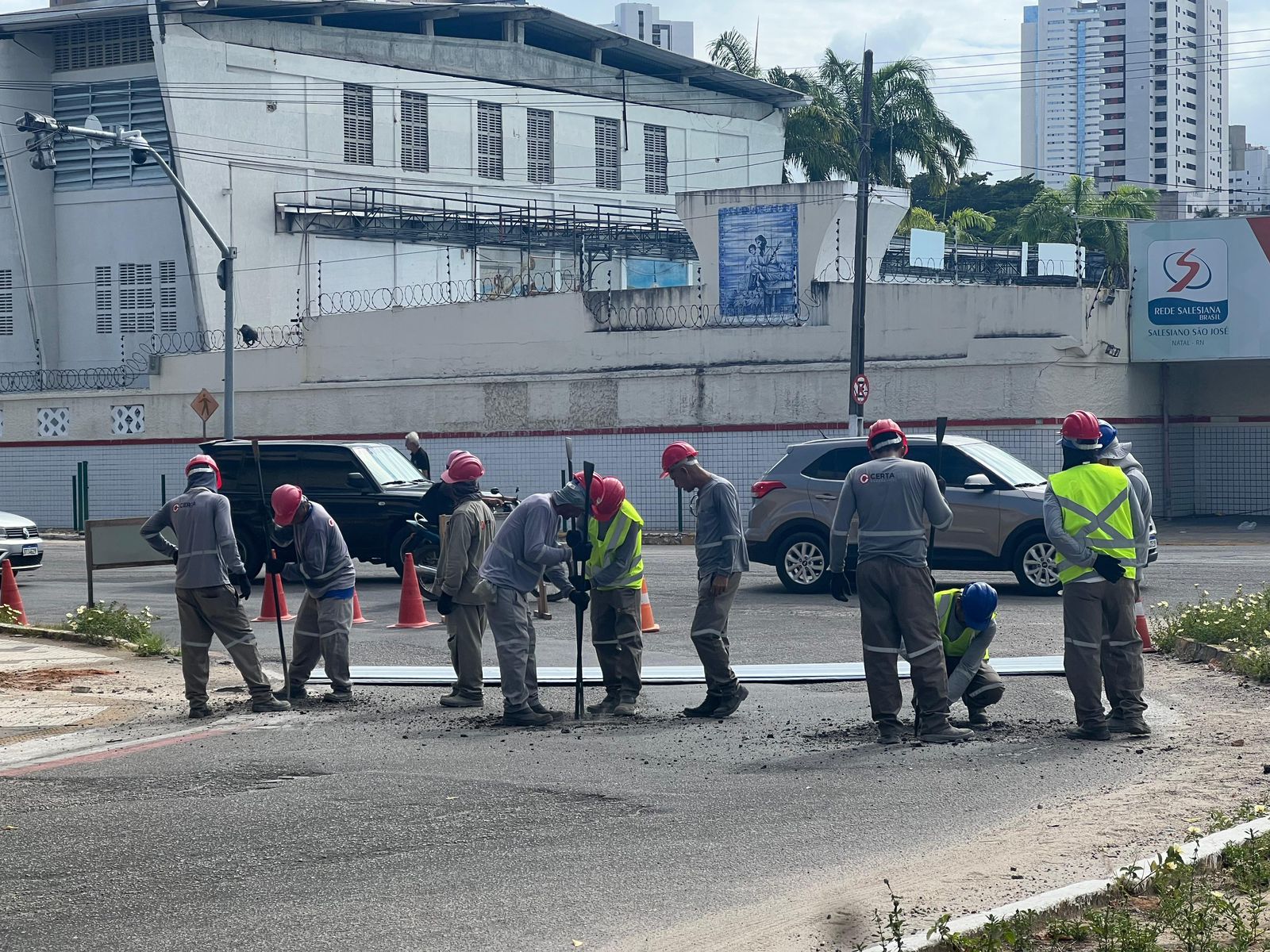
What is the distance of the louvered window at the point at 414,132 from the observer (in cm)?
4428

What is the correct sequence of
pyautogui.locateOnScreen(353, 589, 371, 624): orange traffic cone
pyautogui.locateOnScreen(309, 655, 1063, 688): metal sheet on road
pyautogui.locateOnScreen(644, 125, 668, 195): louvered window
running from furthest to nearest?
pyautogui.locateOnScreen(644, 125, 668, 195): louvered window < pyautogui.locateOnScreen(353, 589, 371, 624): orange traffic cone < pyautogui.locateOnScreen(309, 655, 1063, 688): metal sheet on road

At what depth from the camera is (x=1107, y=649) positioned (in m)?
9.13

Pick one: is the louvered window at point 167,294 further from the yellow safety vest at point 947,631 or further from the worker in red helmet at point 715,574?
the yellow safety vest at point 947,631

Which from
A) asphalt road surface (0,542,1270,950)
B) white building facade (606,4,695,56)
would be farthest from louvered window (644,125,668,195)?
white building facade (606,4,695,56)

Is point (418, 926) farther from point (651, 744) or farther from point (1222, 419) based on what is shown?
point (1222, 419)

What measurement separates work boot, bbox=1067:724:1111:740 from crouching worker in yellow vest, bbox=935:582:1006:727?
0.56 metres

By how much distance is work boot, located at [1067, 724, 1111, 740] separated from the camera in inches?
357

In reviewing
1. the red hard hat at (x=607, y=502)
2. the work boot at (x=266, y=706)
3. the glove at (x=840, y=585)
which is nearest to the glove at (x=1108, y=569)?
the glove at (x=840, y=585)

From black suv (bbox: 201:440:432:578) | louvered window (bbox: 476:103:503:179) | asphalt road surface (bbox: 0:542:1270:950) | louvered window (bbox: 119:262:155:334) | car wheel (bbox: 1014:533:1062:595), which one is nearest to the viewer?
asphalt road surface (bbox: 0:542:1270:950)

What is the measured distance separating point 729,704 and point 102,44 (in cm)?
3733

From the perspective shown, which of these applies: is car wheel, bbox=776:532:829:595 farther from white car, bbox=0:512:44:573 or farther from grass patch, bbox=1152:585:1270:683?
white car, bbox=0:512:44:573

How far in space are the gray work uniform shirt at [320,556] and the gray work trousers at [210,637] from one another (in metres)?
0.65

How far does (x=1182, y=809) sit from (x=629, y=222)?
41227mm

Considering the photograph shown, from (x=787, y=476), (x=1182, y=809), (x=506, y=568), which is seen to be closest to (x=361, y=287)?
(x=787, y=476)
